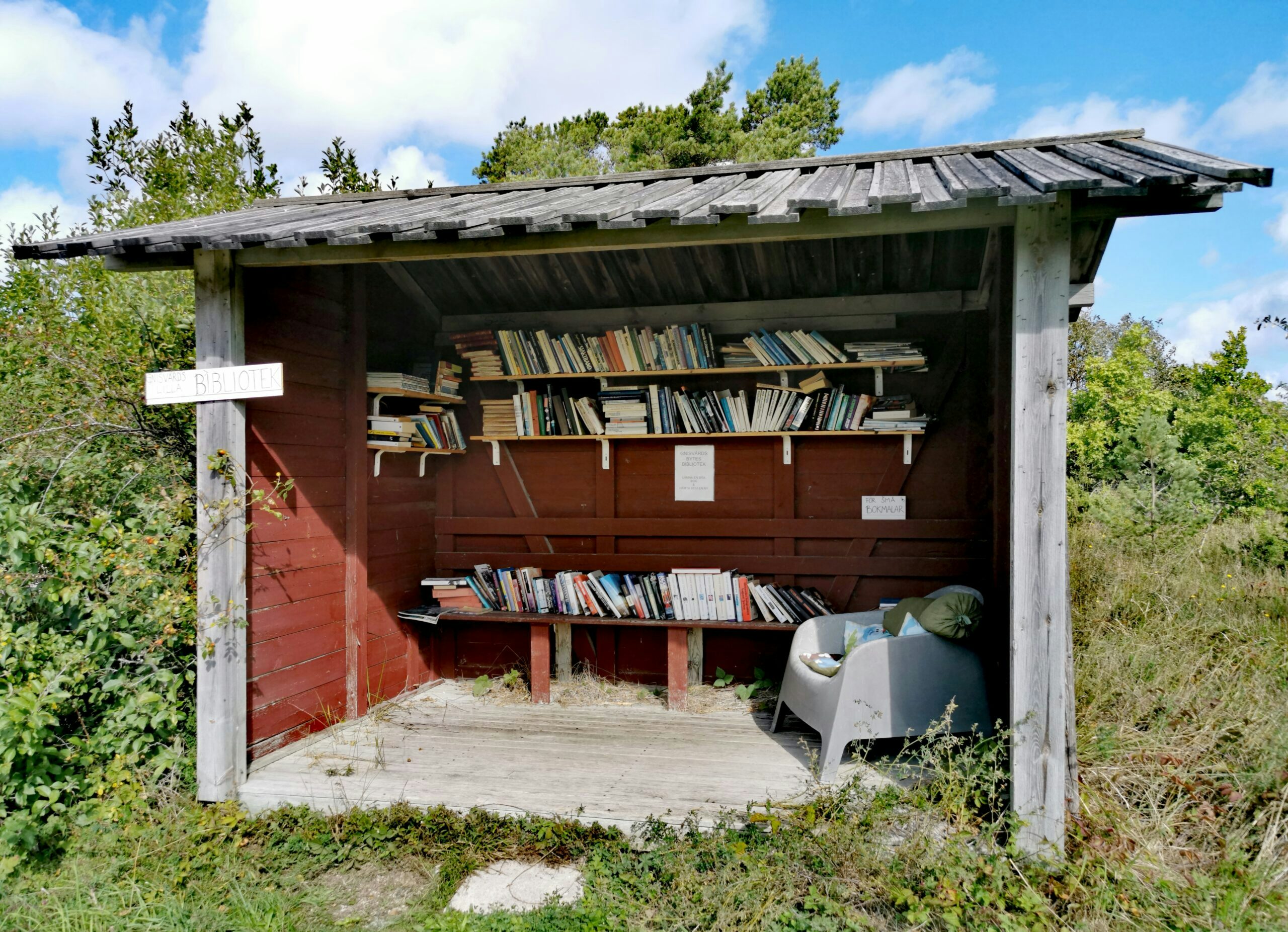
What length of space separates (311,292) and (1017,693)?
12.2 ft

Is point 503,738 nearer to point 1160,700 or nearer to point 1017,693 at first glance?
point 1017,693

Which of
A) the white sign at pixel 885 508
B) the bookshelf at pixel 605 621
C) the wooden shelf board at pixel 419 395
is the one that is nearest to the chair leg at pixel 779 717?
the bookshelf at pixel 605 621

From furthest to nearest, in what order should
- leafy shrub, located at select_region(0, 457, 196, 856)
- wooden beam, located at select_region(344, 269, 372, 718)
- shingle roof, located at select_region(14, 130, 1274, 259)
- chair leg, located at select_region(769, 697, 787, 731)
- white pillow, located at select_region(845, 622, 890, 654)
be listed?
wooden beam, located at select_region(344, 269, 372, 718), chair leg, located at select_region(769, 697, 787, 731), white pillow, located at select_region(845, 622, 890, 654), leafy shrub, located at select_region(0, 457, 196, 856), shingle roof, located at select_region(14, 130, 1274, 259)

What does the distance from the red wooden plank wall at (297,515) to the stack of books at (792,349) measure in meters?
2.39

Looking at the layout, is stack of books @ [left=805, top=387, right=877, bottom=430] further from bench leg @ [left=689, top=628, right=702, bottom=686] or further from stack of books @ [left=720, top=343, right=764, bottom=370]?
bench leg @ [left=689, top=628, right=702, bottom=686]

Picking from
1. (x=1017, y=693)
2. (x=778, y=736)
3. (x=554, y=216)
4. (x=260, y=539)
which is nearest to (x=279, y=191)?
(x=260, y=539)

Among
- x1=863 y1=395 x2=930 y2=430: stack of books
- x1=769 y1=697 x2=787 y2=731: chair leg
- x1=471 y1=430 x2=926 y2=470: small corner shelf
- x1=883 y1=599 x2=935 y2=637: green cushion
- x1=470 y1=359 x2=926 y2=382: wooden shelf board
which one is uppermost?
x1=470 y1=359 x2=926 y2=382: wooden shelf board

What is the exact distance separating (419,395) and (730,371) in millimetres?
1899

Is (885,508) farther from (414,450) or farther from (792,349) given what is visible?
(414,450)

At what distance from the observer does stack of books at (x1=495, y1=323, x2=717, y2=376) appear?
14.5 ft

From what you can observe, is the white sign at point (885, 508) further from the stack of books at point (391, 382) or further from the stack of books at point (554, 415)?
the stack of books at point (391, 382)

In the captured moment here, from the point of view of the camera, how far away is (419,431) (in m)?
4.60

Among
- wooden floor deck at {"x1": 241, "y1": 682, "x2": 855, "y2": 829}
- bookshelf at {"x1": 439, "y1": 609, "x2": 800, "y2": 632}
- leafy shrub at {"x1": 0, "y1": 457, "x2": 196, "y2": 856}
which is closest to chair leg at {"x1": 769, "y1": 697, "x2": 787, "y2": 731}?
wooden floor deck at {"x1": 241, "y1": 682, "x2": 855, "y2": 829}

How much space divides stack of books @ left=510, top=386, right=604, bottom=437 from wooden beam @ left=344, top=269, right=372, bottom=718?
3.30 feet
